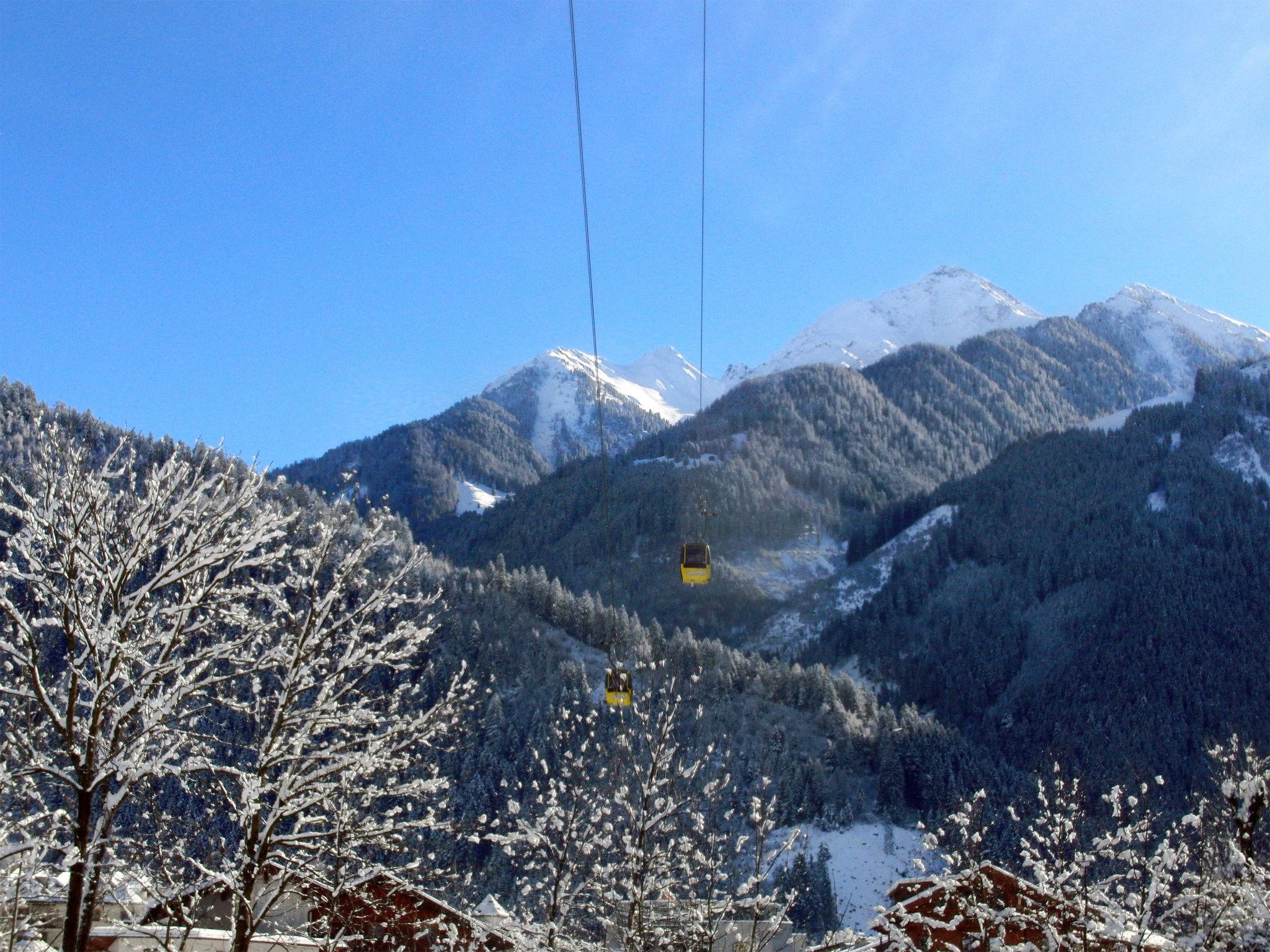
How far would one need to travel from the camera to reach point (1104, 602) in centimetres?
14600

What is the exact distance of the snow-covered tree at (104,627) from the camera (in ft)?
31.2

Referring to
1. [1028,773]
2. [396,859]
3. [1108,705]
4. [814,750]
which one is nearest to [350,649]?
[396,859]

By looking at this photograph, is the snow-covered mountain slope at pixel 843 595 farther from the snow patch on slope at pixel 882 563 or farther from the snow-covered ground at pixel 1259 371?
the snow-covered ground at pixel 1259 371

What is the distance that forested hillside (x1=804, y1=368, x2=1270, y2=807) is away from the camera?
117 metres

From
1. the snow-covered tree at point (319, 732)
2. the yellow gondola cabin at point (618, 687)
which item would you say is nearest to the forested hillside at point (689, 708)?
the yellow gondola cabin at point (618, 687)

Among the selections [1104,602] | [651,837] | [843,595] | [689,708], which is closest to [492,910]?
[651,837]

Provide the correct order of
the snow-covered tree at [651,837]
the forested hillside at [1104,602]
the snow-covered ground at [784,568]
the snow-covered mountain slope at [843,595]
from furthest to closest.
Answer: the snow-covered ground at [784,568], the snow-covered mountain slope at [843,595], the forested hillside at [1104,602], the snow-covered tree at [651,837]

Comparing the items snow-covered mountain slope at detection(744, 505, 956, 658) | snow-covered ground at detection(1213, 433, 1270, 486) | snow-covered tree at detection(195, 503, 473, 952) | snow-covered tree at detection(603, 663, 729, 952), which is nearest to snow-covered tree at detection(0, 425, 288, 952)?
snow-covered tree at detection(195, 503, 473, 952)

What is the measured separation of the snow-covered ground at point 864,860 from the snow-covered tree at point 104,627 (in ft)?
215

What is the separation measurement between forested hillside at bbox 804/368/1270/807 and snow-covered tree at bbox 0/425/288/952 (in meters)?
101

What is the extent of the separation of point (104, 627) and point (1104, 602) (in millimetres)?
157634

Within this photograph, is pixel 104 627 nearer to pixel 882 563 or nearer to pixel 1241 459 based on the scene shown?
pixel 882 563

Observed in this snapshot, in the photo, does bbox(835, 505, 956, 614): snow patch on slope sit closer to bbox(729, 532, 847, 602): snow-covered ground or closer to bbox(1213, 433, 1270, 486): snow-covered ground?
bbox(729, 532, 847, 602): snow-covered ground

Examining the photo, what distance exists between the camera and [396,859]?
72.2ft
